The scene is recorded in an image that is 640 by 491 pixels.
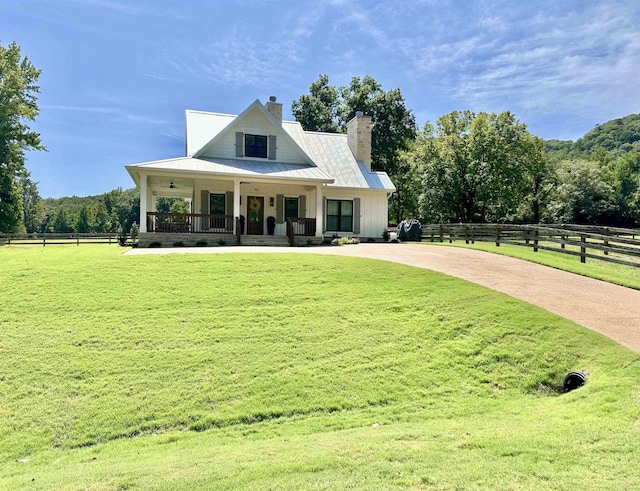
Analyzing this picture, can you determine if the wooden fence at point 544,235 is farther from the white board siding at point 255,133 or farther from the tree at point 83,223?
the tree at point 83,223

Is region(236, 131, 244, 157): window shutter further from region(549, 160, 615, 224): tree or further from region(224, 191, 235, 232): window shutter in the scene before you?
region(549, 160, 615, 224): tree

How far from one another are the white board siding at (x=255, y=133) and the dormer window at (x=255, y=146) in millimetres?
197

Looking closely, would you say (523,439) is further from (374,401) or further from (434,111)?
(434,111)

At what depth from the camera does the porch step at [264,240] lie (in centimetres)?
1797

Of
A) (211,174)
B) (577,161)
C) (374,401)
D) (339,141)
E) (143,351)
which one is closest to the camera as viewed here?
(374,401)

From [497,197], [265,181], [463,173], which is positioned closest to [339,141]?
[265,181]

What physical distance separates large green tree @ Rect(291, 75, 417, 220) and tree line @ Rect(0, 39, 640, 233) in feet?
0.31

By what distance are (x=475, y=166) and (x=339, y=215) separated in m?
15.8

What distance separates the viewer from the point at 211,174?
1720 cm

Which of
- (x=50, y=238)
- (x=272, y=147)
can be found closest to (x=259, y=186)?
(x=272, y=147)

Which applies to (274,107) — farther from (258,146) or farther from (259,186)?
(259,186)

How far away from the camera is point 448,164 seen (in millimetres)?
32562

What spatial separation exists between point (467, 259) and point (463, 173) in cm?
2151

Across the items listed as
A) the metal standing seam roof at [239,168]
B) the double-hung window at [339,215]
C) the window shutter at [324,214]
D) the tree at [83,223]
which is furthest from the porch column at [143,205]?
the tree at [83,223]
